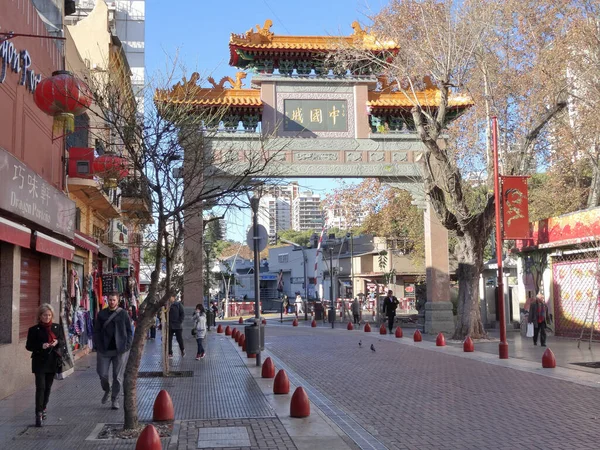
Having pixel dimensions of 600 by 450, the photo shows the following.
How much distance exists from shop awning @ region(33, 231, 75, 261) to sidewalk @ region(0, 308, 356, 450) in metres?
2.47

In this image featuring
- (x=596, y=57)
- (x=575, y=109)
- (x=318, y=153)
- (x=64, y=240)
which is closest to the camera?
(x=64, y=240)

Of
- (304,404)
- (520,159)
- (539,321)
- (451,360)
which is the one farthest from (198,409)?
(520,159)

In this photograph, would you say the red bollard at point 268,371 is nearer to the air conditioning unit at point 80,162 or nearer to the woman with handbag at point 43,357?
the woman with handbag at point 43,357

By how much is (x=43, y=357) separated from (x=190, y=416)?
6.89 ft

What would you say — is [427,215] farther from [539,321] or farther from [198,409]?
[198,409]

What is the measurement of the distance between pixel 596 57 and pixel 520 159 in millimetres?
5544

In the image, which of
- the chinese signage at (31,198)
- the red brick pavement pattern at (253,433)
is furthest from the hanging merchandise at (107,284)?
the red brick pavement pattern at (253,433)

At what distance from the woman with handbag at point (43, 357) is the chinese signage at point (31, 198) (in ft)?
6.67

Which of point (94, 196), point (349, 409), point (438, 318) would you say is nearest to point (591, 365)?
point (349, 409)

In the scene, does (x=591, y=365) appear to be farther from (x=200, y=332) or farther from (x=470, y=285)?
(x=200, y=332)

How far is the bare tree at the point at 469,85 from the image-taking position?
20.8 m

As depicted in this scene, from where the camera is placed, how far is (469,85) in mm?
30125

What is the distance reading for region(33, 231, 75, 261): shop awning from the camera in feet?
39.7

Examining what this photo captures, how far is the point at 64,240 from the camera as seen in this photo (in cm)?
1509
